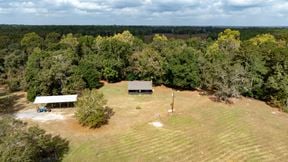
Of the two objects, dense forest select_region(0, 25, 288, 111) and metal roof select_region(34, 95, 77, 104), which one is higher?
dense forest select_region(0, 25, 288, 111)

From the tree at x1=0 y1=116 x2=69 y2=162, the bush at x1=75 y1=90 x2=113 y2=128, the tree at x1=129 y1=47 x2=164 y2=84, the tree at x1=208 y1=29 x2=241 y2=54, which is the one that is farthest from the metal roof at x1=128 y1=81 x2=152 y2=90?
the tree at x1=0 y1=116 x2=69 y2=162

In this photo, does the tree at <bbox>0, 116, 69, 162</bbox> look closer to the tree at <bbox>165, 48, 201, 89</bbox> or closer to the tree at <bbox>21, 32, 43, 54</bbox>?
the tree at <bbox>165, 48, 201, 89</bbox>

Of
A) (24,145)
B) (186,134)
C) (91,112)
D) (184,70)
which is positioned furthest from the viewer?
(184,70)

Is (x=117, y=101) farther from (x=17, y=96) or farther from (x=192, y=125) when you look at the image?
(x=17, y=96)

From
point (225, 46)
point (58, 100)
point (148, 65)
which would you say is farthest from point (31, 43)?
point (225, 46)

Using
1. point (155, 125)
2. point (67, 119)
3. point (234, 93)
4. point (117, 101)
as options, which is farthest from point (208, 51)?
point (67, 119)

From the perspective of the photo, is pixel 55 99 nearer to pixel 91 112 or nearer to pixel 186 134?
pixel 91 112

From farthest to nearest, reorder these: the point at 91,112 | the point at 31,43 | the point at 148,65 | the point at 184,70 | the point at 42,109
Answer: the point at 31,43 → the point at 148,65 → the point at 184,70 → the point at 42,109 → the point at 91,112
